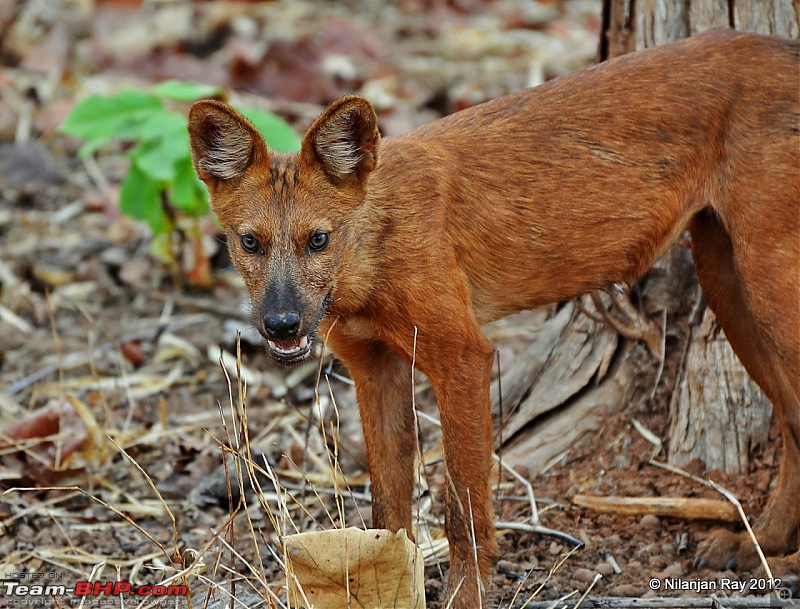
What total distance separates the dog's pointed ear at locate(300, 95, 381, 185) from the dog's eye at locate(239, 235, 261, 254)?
418 mm

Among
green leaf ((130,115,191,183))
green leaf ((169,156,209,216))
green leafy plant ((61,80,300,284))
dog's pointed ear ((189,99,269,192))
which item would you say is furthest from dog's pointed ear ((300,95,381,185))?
green leaf ((169,156,209,216))

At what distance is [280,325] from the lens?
15.3ft

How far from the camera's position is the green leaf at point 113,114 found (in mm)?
7098

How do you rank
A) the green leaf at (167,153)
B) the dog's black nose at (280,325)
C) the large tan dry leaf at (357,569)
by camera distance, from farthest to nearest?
the green leaf at (167,153), the dog's black nose at (280,325), the large tan dry leaf at (357,569)

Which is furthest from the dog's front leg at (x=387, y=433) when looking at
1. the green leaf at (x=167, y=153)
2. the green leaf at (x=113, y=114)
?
the green leaf at (x=113, y=114)

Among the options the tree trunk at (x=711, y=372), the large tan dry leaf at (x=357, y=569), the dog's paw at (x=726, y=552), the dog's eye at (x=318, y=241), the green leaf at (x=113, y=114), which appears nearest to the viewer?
the large tan dry leaf at (x=357, y=569)

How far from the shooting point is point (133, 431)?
677 cm

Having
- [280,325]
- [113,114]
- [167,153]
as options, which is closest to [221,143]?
[280,325]

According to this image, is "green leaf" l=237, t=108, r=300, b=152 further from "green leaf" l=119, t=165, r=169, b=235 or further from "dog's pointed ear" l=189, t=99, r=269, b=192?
"dog's pointed ear" l=189, t=99, r=269, b=192

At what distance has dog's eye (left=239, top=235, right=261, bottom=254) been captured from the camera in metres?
4.89

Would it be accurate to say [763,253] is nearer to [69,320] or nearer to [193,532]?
[193,532]

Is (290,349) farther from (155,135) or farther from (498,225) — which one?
Result: (155,135)

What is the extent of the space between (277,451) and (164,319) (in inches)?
70.5

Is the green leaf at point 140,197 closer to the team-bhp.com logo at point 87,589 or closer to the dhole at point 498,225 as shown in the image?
the dhole at point 498,225
